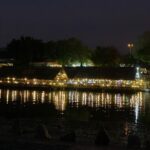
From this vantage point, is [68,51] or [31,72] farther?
[68,51]

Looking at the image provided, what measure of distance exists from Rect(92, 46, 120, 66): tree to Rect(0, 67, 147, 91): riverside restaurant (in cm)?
1215

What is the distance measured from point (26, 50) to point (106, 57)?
74.8 ft

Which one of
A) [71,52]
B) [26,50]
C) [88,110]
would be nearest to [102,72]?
[71,52]

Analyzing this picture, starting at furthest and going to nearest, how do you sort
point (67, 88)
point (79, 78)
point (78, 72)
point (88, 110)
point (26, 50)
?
point (26, 50) → point (78, 72) → point (79, 78) → point (67, 88) → point (88, 110)

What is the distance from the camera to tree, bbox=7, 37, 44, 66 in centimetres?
15112

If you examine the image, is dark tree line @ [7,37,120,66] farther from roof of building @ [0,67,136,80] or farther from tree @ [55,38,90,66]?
roof of building @ [0,67,136,80]

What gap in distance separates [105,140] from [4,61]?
14494cm

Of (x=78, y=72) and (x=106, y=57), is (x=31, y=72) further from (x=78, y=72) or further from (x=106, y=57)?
(x=106, y=57)

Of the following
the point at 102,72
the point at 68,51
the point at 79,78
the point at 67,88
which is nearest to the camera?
the point at 67,88

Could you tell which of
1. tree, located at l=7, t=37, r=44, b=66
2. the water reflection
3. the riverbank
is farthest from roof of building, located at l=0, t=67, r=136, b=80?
the water reflection

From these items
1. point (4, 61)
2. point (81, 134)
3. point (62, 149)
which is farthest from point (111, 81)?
point (62, 149)

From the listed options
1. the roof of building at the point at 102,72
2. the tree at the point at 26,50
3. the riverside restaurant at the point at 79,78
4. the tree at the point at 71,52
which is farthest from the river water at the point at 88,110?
the tree at the point at 26,50

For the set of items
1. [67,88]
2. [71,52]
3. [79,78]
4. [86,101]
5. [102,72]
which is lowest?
[86,101]

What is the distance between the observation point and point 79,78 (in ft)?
444
